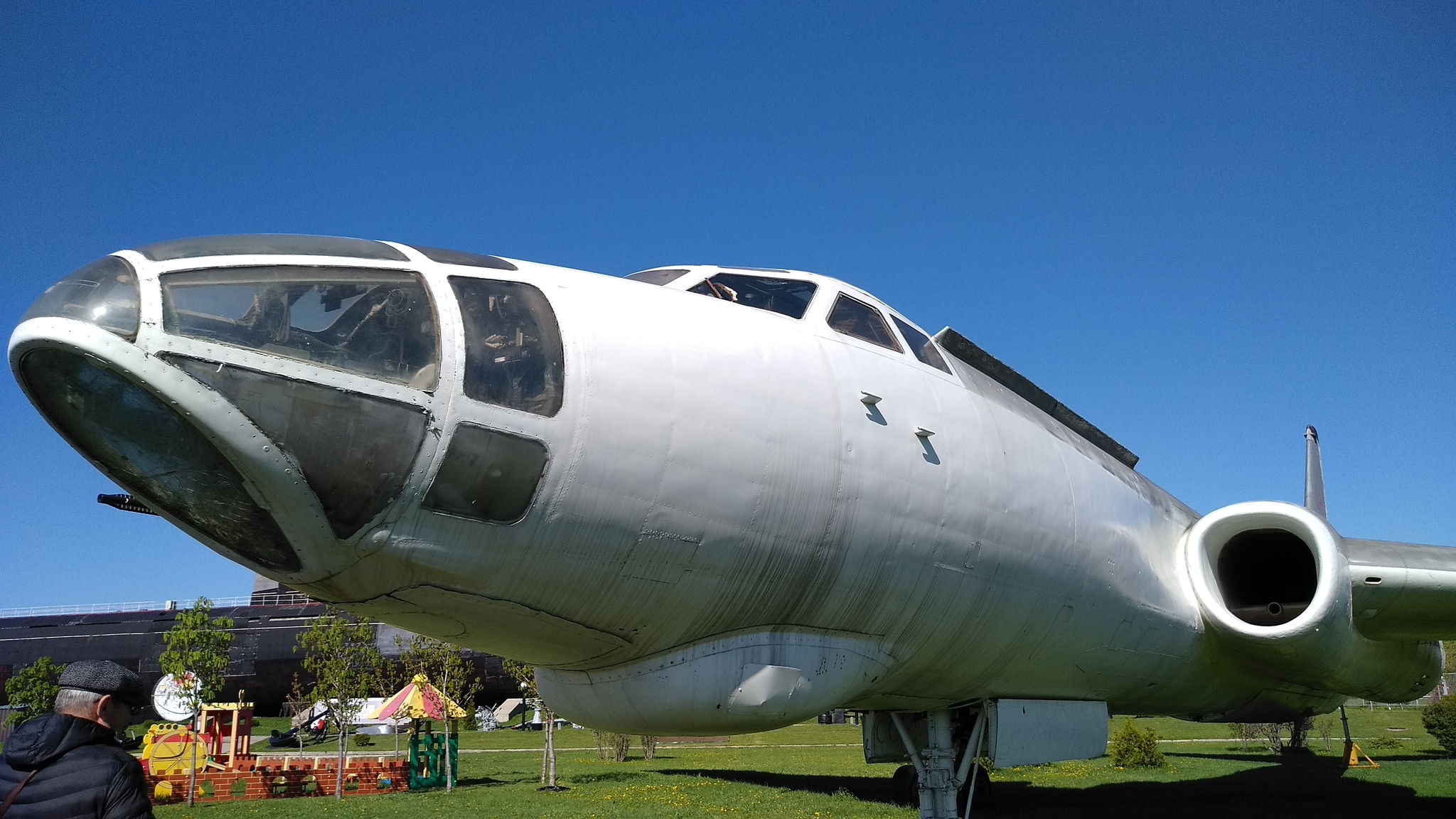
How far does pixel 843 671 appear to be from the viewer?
482cm

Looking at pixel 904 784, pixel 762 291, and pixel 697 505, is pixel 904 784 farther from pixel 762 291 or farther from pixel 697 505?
pixel 697 505

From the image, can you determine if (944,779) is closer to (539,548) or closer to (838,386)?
(838,386)

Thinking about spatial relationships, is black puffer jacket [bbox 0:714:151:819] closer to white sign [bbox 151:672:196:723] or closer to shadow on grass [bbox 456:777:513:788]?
shadow on grass [bbox 456:777:513:788]

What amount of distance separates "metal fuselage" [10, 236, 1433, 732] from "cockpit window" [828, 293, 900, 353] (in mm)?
65

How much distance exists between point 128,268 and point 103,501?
3.42 feet

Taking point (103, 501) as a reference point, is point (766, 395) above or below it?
above

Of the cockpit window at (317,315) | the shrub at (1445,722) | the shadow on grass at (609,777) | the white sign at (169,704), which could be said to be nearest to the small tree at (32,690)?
the white sign at (169,704)

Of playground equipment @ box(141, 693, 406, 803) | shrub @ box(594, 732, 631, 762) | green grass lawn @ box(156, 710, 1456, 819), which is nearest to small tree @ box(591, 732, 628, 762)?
shrub @ box(594, 732, 631, 762)

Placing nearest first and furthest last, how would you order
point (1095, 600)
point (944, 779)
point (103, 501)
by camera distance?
1. point (103, 501)
2. point (1095, 600)
3. point (944, 779)

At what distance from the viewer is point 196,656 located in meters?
19.2

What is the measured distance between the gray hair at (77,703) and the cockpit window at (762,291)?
3.10m

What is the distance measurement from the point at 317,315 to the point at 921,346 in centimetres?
360

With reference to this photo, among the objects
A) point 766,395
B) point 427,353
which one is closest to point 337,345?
point 427,353

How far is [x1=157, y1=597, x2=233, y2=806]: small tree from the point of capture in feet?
61.8
